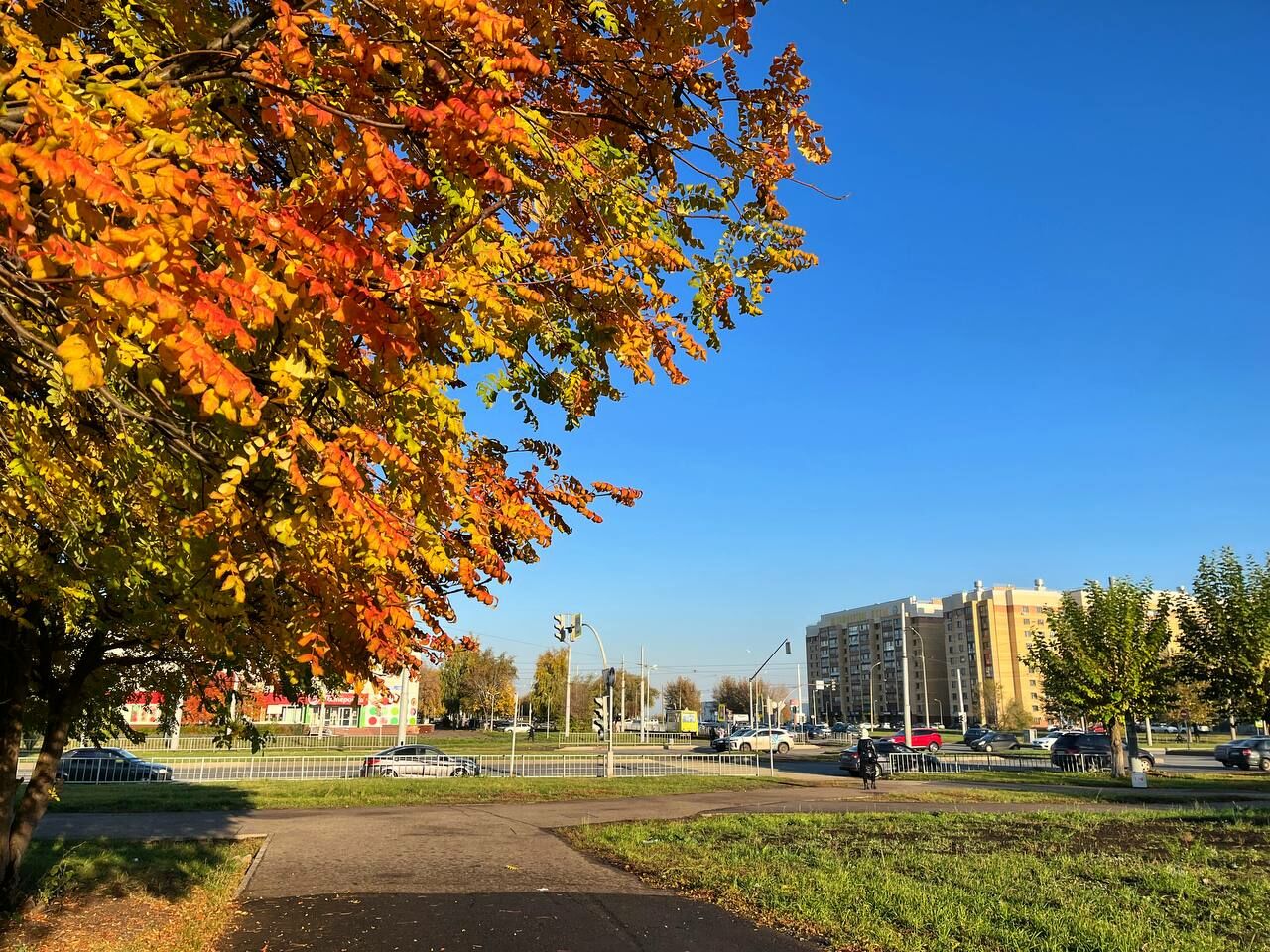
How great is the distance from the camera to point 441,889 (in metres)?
9.09

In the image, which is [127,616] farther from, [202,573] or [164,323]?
[164,323]

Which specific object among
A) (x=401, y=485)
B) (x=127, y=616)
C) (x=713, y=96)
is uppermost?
(x=713, y=96)

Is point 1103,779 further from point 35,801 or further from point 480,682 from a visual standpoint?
point 480,682

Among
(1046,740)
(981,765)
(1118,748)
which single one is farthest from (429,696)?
(1118,748)

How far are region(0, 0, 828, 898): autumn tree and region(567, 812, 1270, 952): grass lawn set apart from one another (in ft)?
14.9

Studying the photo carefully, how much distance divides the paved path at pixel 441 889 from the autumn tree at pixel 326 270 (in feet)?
10.8

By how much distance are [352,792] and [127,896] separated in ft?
39.9

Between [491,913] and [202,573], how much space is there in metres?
5.28

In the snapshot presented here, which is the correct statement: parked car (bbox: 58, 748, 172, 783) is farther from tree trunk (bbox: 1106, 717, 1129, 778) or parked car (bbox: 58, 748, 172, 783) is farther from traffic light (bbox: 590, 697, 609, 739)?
tree trunk (bbox: 1106, 717, 1129, 778)

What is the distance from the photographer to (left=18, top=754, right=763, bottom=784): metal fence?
1028 inches

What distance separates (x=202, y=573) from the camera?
4.25m

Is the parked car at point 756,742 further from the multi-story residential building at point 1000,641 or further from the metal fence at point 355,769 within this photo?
the multi-story residential building at point 1000,641

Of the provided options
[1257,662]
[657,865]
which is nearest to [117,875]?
[657,865]

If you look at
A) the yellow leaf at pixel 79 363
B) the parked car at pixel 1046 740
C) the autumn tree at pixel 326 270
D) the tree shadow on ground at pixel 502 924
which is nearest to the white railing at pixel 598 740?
the parked car at pixel 1046 740
